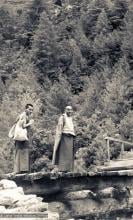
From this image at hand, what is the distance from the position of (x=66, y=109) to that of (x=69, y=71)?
28.1 meters

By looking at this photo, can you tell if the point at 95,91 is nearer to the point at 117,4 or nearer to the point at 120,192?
the point at 117,4

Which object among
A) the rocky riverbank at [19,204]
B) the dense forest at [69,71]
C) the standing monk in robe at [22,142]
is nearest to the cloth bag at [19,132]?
the standing monk in robe at [22,142]

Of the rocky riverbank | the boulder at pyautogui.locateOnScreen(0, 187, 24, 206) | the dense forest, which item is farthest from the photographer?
the dense forest

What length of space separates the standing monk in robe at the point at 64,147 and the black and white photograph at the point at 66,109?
26 millimetres

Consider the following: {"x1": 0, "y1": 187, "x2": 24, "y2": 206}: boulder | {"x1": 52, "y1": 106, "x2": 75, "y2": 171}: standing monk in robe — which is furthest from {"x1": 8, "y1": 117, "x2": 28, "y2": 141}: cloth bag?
{"x1": 0, "y1": 187, "x2": 24, "y2": 206}: boulder

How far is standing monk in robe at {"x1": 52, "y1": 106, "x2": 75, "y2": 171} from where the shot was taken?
24.3 meters

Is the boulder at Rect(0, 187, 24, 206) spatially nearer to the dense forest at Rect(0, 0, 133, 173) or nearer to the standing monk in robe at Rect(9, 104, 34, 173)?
the standing monk in robe at Rect(9, 104, 34, 173)

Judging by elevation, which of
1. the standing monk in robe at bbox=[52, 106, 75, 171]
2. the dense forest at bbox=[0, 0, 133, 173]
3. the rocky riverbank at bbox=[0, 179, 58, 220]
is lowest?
the rocky riverbank at bbox=[0, 179, 58, 220]

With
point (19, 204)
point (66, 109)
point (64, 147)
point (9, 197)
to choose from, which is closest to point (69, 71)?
point (66, 109)

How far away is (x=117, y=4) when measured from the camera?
189 feet

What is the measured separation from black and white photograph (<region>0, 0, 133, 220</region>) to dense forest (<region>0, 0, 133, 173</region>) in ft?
0.18

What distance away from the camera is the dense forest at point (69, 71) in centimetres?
3925

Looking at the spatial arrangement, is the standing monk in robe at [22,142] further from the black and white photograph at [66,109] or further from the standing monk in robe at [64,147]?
the standing monk in robe at [64,147]

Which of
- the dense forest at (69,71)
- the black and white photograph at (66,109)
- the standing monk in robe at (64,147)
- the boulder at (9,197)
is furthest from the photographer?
the dense forest at (69,71)
